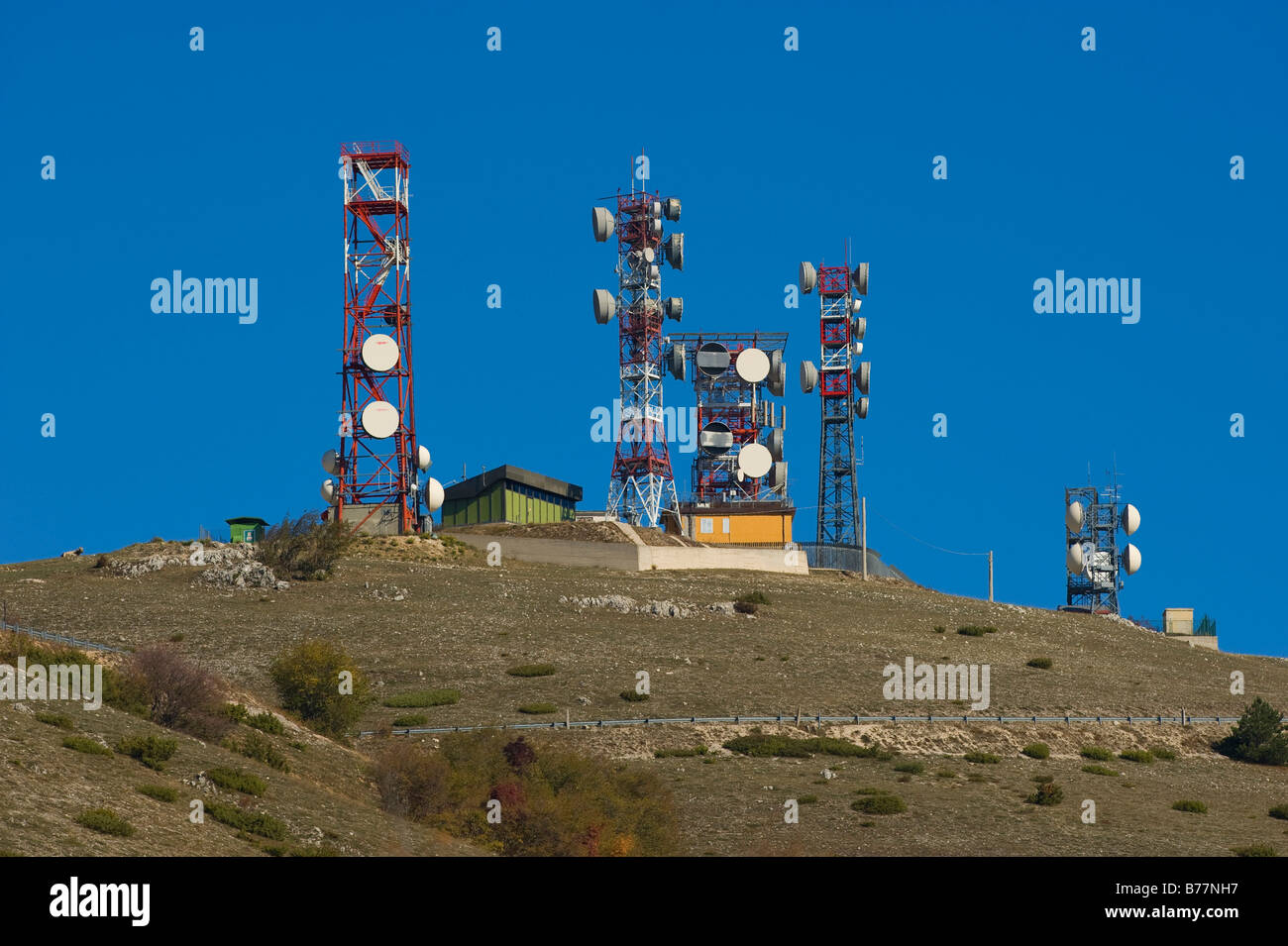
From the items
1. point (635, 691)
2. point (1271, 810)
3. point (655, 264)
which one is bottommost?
point (1271, 810)

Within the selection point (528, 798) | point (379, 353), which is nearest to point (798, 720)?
point (528, 798)

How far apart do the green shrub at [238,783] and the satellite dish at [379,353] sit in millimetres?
55268

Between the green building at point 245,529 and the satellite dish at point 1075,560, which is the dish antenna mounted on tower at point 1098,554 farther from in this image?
the green building at point 245,529

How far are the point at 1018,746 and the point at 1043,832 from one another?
13.0 meters

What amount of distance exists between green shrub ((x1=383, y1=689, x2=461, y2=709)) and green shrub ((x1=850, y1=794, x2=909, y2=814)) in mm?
17116

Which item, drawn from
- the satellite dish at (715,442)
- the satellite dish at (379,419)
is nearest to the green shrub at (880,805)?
the satellite dish at (379,419)

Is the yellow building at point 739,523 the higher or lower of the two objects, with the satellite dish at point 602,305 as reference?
lower

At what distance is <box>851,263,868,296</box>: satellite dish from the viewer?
117m

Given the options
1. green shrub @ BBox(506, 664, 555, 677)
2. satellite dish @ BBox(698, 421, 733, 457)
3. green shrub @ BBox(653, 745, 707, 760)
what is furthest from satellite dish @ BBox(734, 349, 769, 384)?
green shrub @ BBox(653, 745, 707, 760)

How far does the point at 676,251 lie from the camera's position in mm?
108562

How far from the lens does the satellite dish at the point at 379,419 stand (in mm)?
87500
